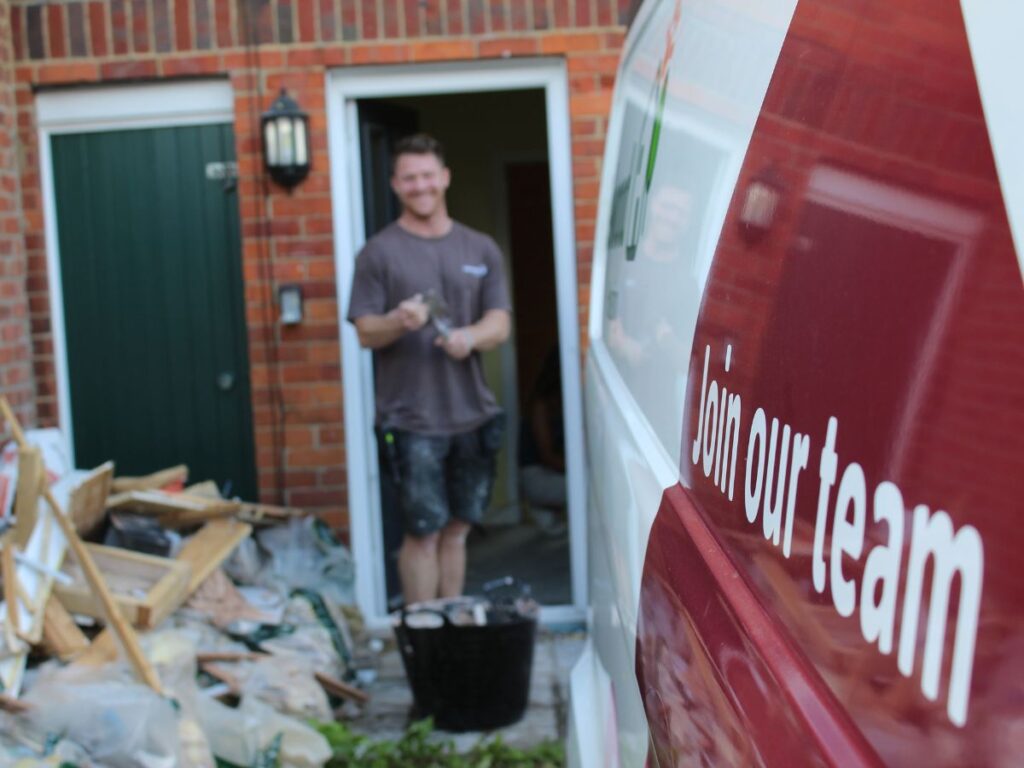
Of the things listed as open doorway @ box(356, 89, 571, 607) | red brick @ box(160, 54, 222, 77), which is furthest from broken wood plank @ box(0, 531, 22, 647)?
open doorway @ box(356, 89, 571, 607)

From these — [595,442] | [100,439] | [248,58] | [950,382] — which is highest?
[248,58]

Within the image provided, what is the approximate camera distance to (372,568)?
5.46m

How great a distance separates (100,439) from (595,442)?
3482 mm

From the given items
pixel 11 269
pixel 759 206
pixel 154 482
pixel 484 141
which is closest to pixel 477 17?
pixel 11 269

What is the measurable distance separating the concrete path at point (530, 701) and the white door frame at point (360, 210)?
411mm

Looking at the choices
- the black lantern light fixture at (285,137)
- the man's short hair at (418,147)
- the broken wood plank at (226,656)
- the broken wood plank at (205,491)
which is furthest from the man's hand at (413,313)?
the broken wood plank at (226,656)

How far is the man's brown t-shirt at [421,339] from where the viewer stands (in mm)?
4762

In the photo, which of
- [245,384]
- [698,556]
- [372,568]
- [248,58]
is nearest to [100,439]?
[245,384]

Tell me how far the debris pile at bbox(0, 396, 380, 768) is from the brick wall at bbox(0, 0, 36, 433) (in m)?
0.35

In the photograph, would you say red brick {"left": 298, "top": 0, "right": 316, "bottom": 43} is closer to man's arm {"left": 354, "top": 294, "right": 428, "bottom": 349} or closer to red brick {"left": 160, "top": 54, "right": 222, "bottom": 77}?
red brick {"left": 160, "top": 54, "right": 222, "bottom": 77}

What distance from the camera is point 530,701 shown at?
4.74m

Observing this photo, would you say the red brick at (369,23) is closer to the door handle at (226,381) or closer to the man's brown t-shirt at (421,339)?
the man's brown t-shirt at (421,339)

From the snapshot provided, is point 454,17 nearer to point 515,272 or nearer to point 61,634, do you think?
point 61,634

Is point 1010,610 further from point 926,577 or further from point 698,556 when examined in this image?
point 698,556
